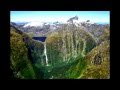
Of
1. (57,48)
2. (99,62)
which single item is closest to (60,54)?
(57,48)

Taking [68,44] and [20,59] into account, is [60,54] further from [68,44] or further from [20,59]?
[20,59]

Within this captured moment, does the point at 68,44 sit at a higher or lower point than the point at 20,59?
higher

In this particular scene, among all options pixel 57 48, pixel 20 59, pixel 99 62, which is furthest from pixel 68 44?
pixel 20 59

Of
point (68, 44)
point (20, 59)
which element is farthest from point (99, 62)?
point (20, 59)

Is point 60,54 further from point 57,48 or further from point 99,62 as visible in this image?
→ point 99,62

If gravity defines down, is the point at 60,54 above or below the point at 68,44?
below

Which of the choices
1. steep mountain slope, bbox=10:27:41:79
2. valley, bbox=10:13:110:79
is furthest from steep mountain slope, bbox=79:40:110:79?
steep mountain slope, bbox=10:27:41:79

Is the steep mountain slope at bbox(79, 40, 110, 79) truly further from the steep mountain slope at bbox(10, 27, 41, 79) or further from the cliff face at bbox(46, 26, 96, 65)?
the steep mountain slope at bbox(10, 27, 41, 79)

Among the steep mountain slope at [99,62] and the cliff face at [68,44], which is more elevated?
the cliff face at [68,44]

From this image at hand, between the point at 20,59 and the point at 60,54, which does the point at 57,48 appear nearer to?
the point at 60,54

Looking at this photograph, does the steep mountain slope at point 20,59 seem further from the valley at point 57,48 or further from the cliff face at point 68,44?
the cliff face at point 68,44

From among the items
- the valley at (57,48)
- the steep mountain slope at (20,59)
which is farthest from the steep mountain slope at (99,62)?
the steep mountain slope at (20,59)

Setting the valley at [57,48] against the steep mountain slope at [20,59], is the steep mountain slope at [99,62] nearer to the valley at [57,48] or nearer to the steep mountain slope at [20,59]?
the valley at [57,48]
